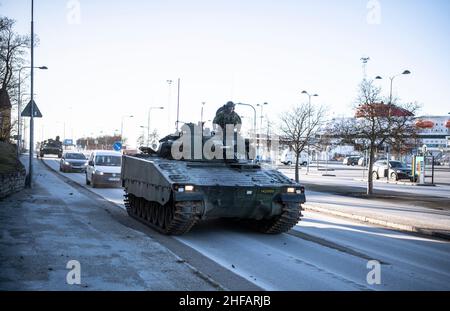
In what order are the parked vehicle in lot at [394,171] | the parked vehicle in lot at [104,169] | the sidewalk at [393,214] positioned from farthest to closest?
the parked vehicle in lot at [394,171], the parked vehicle in lot at [104,169], the sidewalk at [393,214]

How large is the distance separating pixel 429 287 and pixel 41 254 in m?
6.04

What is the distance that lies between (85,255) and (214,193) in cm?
327

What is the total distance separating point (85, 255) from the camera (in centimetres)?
859

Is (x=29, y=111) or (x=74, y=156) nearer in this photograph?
(x=29, y=111)

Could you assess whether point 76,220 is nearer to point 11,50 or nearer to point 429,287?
point 429,287

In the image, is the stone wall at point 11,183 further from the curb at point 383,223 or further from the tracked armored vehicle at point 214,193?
the curb at point 383,223

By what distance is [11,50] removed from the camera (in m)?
43.5

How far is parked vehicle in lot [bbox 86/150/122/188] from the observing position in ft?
79.1

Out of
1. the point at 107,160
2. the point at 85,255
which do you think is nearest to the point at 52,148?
the point at 107,160

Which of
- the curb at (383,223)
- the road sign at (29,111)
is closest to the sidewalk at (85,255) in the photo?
the curb at (383,223)

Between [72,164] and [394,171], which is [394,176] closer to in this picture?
[394,171]

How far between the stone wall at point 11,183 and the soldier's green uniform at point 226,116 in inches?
303

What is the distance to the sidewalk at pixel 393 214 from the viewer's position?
13.7 m

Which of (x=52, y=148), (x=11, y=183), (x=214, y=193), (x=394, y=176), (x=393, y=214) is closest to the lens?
(x=214, y=193)
